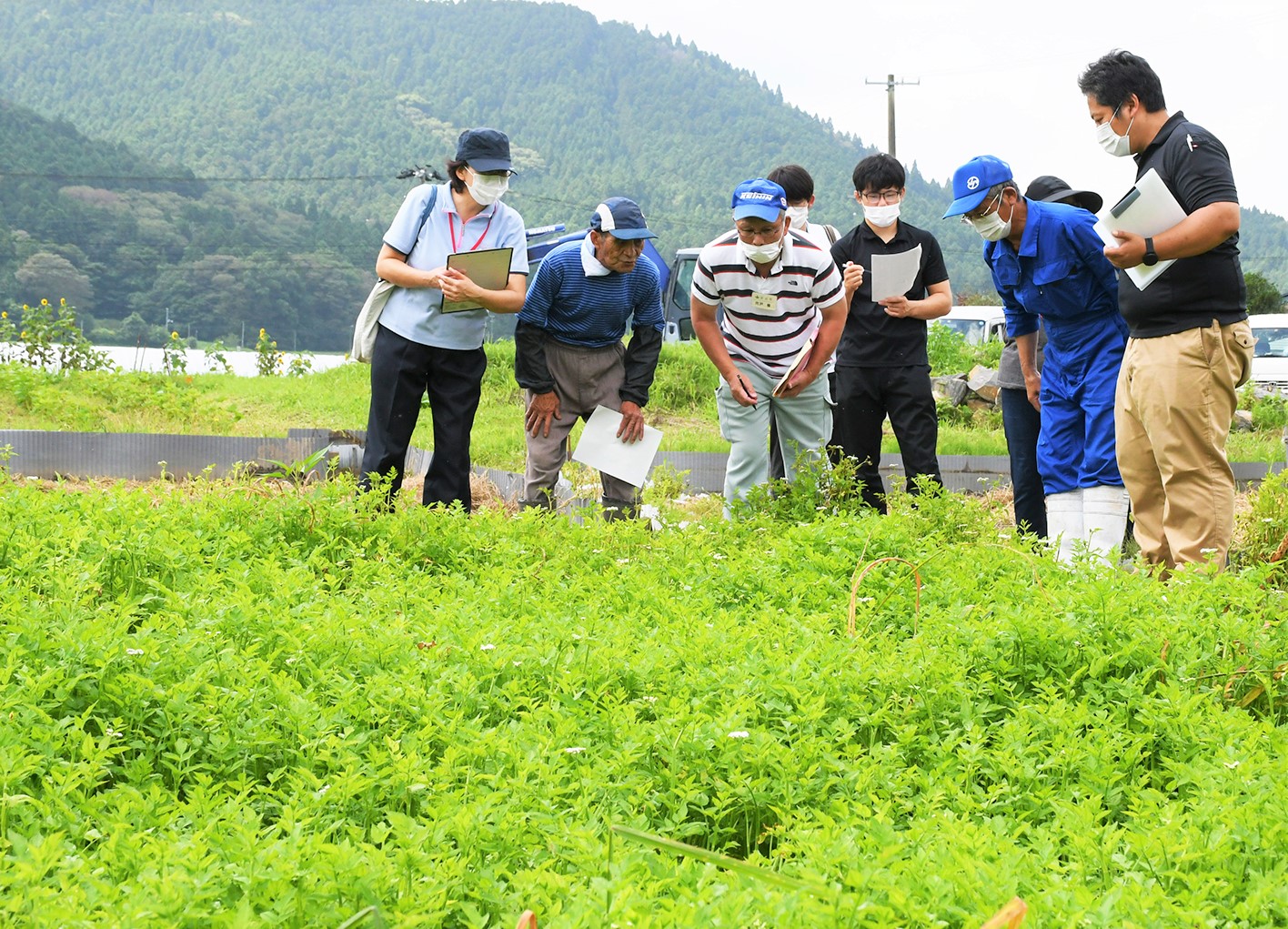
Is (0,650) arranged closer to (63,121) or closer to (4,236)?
(4,236)

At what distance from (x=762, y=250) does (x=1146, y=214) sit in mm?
1803

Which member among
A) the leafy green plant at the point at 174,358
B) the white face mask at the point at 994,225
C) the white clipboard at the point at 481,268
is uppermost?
the white face mask at the point at 994,225

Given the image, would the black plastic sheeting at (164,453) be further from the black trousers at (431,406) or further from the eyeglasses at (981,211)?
the eyeglasses at (981,211)

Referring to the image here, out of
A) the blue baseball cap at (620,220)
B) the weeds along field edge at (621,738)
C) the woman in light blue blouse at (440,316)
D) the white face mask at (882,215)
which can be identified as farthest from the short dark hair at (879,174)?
the weeds along field edge at (621,738)

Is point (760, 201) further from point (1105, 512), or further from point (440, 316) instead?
point (1105, 512)

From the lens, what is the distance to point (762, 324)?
20.5 feet

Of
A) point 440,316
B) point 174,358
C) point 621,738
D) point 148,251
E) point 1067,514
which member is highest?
point 440,316

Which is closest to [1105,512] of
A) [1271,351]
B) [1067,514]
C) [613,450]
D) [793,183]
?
[1067,514]

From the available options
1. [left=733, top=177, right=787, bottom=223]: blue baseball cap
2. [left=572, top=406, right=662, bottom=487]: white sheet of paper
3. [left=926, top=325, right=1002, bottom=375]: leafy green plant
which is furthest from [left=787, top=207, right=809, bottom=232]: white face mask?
[left=926, top=325, right=1002, bottom=375]: leafy green plant

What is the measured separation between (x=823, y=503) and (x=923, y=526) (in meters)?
0.59

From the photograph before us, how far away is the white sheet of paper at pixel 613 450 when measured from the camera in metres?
6.34

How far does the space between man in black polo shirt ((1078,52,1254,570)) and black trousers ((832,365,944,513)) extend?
1650 millimetres

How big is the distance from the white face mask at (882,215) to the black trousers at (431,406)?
6.97 ft

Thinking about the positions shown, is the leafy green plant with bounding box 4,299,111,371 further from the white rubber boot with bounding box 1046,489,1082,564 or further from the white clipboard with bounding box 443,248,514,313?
the white rubber boot with bounding box 1046,489,1082,564
